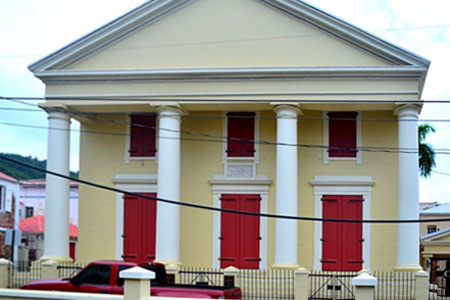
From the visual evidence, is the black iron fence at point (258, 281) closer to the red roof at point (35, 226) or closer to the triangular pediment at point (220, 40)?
the triangular pediment at point (220, 40)

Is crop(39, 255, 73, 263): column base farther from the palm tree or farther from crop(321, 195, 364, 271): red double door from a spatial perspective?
the palm tree

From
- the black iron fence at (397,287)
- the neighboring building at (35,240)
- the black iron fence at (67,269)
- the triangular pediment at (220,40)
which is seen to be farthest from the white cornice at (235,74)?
the neighboring building at (35,240)

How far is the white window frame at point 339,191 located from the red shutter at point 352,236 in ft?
0.55

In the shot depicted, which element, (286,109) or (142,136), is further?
(142,136)

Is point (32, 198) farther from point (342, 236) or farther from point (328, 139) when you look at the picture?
point (342, 236)

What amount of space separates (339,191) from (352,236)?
5.21 ft

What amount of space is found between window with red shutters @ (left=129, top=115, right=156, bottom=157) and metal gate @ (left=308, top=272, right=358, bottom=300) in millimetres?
7706

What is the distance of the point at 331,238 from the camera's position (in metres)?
29.1

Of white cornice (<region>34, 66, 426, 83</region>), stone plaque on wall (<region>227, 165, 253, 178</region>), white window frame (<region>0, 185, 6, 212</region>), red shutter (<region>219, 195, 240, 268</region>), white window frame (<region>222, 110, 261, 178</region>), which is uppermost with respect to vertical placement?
white cornice (<region>34, 66, 426, 83</region>)

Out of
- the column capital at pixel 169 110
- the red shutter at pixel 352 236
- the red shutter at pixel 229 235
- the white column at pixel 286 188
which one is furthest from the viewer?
the red shutter at pixel 229 235

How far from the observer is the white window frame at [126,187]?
30.2m

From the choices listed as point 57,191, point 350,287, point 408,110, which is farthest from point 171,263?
point 408,110

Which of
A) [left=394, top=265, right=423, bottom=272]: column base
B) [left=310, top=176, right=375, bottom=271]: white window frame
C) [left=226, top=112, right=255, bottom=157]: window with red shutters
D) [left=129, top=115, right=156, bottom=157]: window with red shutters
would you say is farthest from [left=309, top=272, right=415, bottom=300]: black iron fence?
[left=129, top=115, right=156, bottom=157]: window with red shutters

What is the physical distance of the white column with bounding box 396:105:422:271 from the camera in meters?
27.0
